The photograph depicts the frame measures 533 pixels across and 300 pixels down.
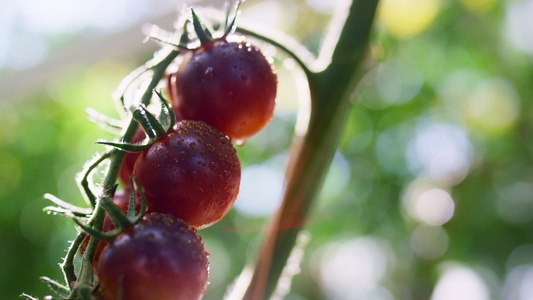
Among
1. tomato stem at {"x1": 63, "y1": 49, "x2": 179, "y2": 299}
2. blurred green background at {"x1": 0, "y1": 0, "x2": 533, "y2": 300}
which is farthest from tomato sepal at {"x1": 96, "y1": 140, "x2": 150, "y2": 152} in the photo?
blurred green background at {"x1": 0, "y1": 0, "x2": 533, "y2": 300}

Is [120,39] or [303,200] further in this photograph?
[120,39]

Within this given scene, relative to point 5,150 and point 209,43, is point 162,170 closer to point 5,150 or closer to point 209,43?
point 209,43

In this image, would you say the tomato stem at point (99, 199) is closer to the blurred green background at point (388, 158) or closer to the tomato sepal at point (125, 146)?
the tomato sepal at point (125, 146)

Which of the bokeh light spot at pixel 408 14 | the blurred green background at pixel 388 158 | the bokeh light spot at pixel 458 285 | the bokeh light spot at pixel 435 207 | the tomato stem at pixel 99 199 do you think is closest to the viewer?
the tomato stem at pixel 99 199

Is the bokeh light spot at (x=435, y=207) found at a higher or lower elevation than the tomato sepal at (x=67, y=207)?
lower

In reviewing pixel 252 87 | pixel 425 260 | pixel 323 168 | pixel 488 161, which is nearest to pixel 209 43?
pixel 252 87

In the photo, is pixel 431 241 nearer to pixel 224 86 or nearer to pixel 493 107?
pixel 493 107

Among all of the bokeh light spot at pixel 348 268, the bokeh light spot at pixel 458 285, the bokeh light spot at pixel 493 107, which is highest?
the bokeh light spot at pixel 493 107

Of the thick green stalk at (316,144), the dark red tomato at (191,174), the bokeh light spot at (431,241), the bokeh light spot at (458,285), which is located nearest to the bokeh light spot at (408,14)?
the thick green stalk at (316,144)
